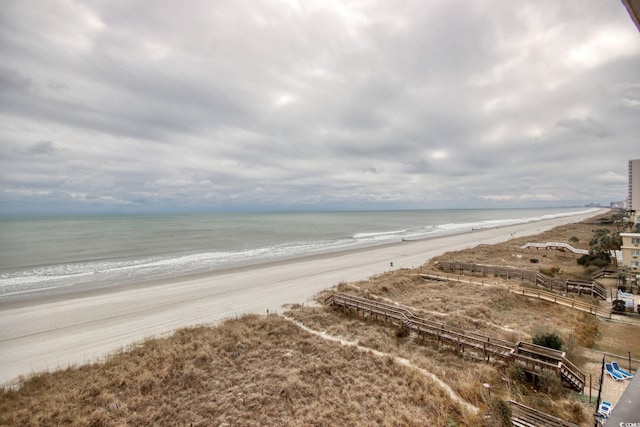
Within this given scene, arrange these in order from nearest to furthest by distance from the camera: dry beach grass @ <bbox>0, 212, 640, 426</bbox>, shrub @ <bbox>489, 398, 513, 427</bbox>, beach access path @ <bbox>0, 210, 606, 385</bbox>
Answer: shrub @ <bbox>489, 398, 513, 427</bbox> → dry beach grass @ <bbox>0, 212, 640, 426</bbox> → beach access path @ <bbox>0, 210, 606, 385</bbox>

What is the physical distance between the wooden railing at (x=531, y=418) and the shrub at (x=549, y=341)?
6.50 meters

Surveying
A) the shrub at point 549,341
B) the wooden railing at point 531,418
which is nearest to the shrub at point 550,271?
the shrub at point 549,341

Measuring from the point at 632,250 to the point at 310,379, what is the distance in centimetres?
4118

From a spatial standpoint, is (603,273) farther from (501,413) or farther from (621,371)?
(501,413)

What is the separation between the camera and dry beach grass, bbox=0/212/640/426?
39.9 feet

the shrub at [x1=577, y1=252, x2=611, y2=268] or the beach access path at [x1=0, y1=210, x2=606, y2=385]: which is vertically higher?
the shrub at [x1=577, y1=252, x2=611, y2=268]

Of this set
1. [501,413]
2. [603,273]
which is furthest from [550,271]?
[501,413]

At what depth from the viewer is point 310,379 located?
1458 centimetres

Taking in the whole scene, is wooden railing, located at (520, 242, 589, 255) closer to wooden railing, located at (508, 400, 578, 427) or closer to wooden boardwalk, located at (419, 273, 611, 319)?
wooden boardwalk, located at (419, 273, 611, 319)

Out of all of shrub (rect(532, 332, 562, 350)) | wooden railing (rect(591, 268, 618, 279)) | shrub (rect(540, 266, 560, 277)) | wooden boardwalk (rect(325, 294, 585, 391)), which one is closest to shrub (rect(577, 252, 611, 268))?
wooden railing (rect(591, 268, 618, 279))

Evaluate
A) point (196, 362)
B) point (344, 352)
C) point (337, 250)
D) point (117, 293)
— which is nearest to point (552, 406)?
point (344, 352)

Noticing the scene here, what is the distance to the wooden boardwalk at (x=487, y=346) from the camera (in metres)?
14.0

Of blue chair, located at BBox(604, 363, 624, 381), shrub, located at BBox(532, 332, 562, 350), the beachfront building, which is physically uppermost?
the beachfront building

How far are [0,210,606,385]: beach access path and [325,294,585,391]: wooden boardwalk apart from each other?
27.9ft
